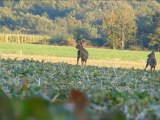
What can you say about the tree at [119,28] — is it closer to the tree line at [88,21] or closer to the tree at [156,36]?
the tree line at [88,21]

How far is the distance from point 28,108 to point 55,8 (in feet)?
562

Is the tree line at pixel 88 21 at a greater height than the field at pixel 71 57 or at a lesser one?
greater

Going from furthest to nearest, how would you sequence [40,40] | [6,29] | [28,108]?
[6,29] < [40,40] < [28,108]

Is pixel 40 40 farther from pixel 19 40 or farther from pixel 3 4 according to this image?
pixel 3 4

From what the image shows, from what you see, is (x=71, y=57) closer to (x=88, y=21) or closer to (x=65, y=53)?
(x=65, y=53)

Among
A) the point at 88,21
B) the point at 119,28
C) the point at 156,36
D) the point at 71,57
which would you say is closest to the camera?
the point at 71,57

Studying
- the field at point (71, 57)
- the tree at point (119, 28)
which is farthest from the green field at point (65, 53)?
the tree at point (119, 28)

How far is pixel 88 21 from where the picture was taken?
15238cm

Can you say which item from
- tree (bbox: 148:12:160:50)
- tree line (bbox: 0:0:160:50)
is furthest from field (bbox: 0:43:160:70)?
tree line (bbox: 0:0:160:50)

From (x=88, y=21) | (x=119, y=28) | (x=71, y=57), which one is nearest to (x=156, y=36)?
(x=119, y=28)

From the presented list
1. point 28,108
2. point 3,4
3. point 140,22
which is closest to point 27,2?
point 3,4

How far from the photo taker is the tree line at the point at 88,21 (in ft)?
360

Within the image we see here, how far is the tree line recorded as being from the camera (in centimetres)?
10962

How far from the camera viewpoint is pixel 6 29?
139 metres
